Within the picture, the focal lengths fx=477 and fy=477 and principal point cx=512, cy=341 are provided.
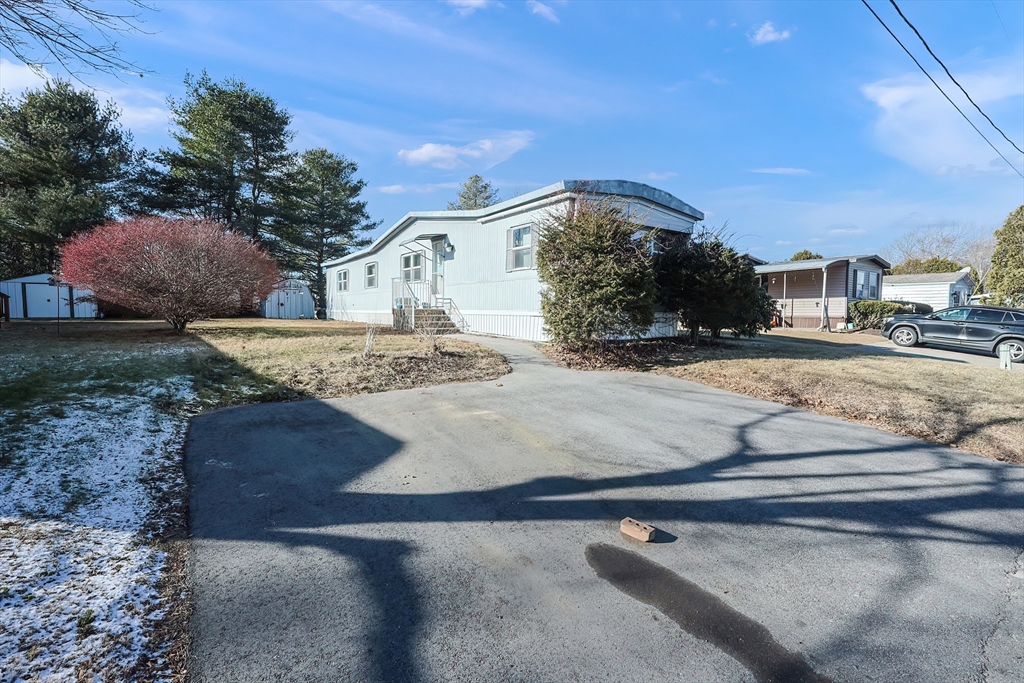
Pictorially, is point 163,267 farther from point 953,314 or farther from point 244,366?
point 953,314

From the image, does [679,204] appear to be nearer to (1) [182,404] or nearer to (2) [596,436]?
(2) [596,436]

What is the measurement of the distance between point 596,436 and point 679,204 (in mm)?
11073

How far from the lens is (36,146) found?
74.2 ft

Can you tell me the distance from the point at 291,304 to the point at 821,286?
33.5m

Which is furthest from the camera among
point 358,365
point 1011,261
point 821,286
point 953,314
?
point 821,286

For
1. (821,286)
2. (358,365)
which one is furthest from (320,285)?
(821,286)

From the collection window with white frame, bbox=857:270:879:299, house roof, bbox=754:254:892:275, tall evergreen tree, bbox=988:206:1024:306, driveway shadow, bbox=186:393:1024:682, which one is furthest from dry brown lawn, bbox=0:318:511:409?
tall evergreen tree, bbox=988:206:1024:306

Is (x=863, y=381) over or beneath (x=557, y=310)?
beneath

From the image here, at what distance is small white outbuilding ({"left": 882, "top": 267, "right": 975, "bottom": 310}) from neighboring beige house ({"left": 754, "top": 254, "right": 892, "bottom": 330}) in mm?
7191

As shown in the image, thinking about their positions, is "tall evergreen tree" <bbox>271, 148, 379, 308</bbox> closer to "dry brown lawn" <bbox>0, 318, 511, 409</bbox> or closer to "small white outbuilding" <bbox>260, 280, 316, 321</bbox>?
"small white outbuilding" <bbox>260, 280, 316, 321</bbox>

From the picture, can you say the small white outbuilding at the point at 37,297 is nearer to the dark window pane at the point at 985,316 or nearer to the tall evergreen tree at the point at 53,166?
the tall evergreen tree at the point at 53,166

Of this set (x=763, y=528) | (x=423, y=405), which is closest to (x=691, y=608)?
(x=763, y=528)

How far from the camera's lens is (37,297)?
934 inches

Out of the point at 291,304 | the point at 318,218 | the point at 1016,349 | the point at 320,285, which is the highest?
the point at 318,218
